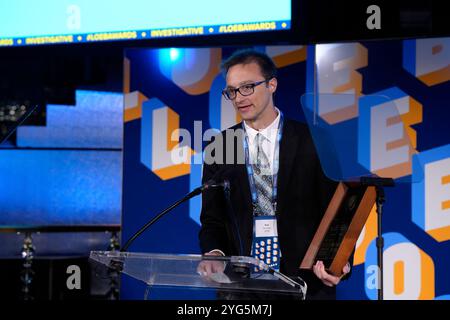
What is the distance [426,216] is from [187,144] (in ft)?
4.41

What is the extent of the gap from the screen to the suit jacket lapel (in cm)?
151

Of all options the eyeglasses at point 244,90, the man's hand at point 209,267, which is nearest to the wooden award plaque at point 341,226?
the man's hand at point 209,267

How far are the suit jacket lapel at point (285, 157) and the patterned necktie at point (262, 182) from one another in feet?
0.12

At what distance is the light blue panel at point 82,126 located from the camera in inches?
229

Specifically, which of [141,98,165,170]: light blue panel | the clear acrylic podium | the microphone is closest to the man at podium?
the microphone

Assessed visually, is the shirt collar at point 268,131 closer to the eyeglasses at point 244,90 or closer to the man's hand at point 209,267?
the eyeglasses at point 244,90

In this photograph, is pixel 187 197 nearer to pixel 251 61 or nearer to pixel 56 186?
pixel 251 61

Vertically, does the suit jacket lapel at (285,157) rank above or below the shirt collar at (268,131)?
below

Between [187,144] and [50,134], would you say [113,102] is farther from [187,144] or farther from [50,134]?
[187,144]

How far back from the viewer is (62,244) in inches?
228

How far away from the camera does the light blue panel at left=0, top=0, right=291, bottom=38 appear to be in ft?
15.1

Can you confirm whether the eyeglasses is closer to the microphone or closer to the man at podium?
the man at podium

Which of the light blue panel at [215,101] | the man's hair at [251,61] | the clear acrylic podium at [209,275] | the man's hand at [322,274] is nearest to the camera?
the clear acrylic podium at [209,275]
